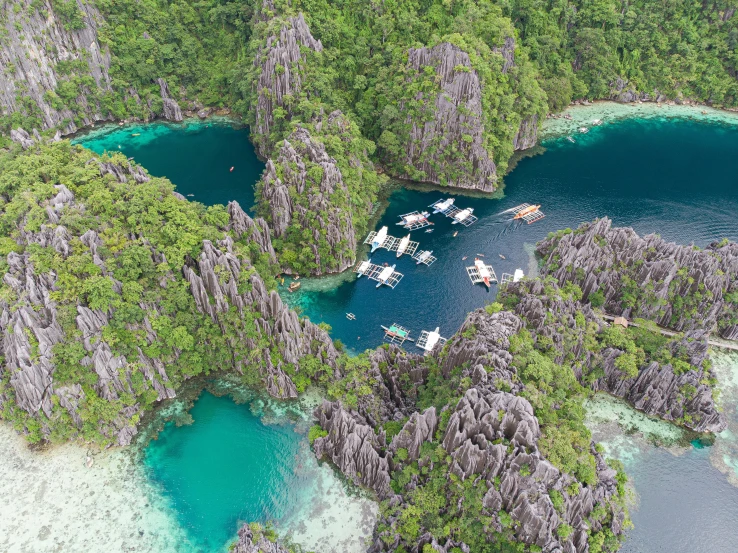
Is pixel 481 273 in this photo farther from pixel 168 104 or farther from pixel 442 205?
pixel 168 104

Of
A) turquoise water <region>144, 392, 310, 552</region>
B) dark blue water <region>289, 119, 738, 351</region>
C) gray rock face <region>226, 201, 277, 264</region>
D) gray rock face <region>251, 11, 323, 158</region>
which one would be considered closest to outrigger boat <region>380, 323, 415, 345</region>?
dark blue water <region>289, 119, 738, 351</region>

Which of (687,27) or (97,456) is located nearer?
(97,456)

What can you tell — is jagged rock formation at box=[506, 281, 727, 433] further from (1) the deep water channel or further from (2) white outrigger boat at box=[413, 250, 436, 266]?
(2) white outrigger boat at box=[413, 250, 436, 266]

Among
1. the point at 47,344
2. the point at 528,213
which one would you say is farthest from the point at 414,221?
the point at 47,344

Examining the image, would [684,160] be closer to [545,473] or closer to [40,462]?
[545,473]

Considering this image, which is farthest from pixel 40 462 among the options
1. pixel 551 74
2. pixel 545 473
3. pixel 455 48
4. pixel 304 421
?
pixel 551 74

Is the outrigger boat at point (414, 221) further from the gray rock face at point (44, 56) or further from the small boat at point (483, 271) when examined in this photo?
the gray rock face at point (44, 56)
